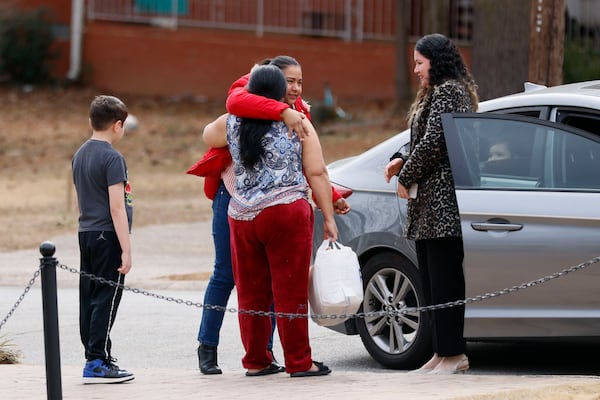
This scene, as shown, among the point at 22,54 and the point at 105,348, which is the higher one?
the point at 22,54

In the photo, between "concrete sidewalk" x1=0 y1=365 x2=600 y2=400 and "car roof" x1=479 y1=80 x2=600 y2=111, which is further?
"car roof" x1=479 y1=80 x2=600 y2=111

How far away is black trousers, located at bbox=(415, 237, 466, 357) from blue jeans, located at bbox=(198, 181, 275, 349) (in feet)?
3.08

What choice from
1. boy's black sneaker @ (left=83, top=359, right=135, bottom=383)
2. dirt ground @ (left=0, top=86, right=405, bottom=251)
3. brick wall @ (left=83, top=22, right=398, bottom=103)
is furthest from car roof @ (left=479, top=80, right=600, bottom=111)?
brick wall @ (left=83, top=22, right=398, bottom=103)

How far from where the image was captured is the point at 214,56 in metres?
30.4

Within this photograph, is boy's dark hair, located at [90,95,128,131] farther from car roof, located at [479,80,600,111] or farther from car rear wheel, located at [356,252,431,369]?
car roof, located at [479,80,600,111]

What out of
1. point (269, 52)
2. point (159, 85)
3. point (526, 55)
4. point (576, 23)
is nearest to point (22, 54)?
point (159, 85)

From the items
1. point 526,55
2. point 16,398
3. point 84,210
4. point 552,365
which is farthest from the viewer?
point 526,55

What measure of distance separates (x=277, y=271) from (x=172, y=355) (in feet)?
7.43

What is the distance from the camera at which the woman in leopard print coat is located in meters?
7.69

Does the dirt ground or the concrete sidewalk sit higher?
the dirt ground

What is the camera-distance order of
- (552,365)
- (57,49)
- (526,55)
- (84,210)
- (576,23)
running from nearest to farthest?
(84,210), (552,365), (526,55), (576,23), (57,49)

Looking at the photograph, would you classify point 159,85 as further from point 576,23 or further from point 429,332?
point 429,332

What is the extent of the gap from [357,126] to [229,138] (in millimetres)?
18987

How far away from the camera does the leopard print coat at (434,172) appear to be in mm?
7680
